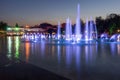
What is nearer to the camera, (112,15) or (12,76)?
(12,76)

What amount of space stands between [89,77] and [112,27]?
60159 mm

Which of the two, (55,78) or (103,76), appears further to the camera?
(103,76)

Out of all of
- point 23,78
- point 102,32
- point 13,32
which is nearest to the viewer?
point 23,78

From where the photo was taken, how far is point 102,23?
7775 cm

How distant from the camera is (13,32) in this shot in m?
185

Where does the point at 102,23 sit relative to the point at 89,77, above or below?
above

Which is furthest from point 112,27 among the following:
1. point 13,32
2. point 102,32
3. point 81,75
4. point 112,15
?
point 13,32

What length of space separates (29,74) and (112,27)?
60329mm

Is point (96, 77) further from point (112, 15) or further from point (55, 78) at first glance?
point (112, 15)

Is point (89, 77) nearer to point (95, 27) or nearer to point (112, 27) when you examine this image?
point (112, 27)

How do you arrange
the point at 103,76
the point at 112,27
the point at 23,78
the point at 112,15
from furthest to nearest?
the point at 112,15 < the point at 112,27 < the point at 103,76 < the point at 23,78

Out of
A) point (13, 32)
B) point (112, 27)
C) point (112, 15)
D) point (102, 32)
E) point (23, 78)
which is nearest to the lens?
point (23, 78)

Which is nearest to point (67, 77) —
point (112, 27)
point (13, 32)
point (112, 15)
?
point (112, 27)

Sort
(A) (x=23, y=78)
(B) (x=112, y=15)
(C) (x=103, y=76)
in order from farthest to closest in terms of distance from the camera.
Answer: (B) (x=112, y=15) < (C) (x=103, y=76) < (A) (x=23, y=78)
